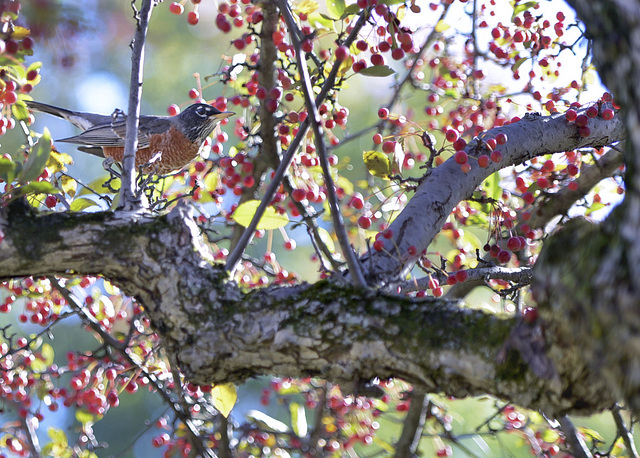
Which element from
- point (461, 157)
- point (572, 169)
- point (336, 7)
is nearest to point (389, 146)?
point (461, 157)

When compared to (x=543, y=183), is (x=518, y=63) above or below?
above

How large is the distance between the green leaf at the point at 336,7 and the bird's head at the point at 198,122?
6.27ft

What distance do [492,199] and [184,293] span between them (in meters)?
0.93

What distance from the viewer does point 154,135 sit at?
11.3 feet

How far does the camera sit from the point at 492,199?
1826mm

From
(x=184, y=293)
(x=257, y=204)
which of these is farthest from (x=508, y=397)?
(x=257, y=204)

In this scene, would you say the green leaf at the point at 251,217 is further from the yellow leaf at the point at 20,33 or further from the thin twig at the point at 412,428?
the thin twig at the point at 412,428

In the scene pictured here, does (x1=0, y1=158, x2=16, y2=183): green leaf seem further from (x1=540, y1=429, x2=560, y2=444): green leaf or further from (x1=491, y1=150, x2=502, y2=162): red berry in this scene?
(x1=540, y1=429, x2=560, y2=444): green leaf

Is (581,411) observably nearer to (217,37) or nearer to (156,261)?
(156,261)

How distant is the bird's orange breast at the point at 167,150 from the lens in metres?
3.39

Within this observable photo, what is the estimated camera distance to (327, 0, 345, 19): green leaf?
1704 millimetres

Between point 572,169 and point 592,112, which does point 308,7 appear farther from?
point 572,169

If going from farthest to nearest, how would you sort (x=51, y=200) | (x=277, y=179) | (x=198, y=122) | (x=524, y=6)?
(x=198, y=122)
(x=524, y=6)
(x=51, y=200)
(x=277, y=179)

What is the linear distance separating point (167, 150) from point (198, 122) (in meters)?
0.35
